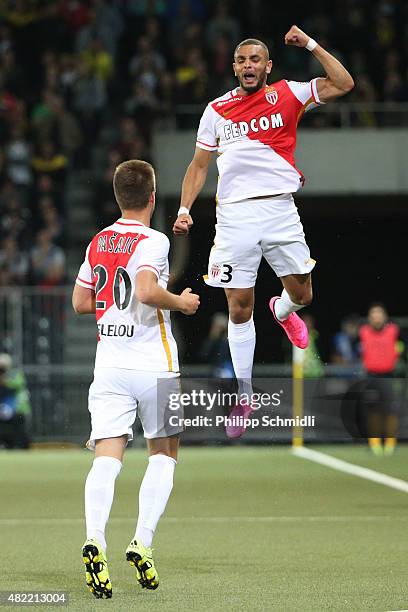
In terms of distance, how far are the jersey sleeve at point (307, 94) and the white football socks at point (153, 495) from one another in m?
2.05

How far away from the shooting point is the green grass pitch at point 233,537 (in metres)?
7.16

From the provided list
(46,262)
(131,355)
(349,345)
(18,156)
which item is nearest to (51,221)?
(46,262)

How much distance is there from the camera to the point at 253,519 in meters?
10.6

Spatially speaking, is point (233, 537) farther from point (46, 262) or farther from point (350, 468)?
point (46, 262)

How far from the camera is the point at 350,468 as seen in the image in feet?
47.5

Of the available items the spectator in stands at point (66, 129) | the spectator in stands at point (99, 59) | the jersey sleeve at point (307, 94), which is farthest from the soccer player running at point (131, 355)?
the spectator in stands at point (99, 59)

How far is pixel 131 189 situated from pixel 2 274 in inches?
423

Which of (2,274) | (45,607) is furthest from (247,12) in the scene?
(45,607)

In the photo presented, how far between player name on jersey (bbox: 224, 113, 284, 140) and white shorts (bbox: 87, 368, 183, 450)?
139 cm

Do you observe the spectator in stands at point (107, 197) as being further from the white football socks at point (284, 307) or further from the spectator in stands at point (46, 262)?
the white football socks at point (284, 307)

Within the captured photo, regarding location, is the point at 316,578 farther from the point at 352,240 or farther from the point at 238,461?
the point at 238,461

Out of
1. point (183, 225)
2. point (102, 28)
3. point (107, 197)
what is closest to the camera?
point (183, 225)

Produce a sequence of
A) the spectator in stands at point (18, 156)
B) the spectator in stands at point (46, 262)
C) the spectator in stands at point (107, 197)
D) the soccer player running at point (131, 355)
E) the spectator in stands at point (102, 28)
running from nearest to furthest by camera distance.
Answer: the soccer player running at point (131, 355)
the spectator in stands at point (107, 197)
the spectator in stands at point (46, 262)
the spectator in stands at point (18, 156)
the spectator in stands at point (102, 28)

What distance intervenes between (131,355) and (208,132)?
4.56 feet
